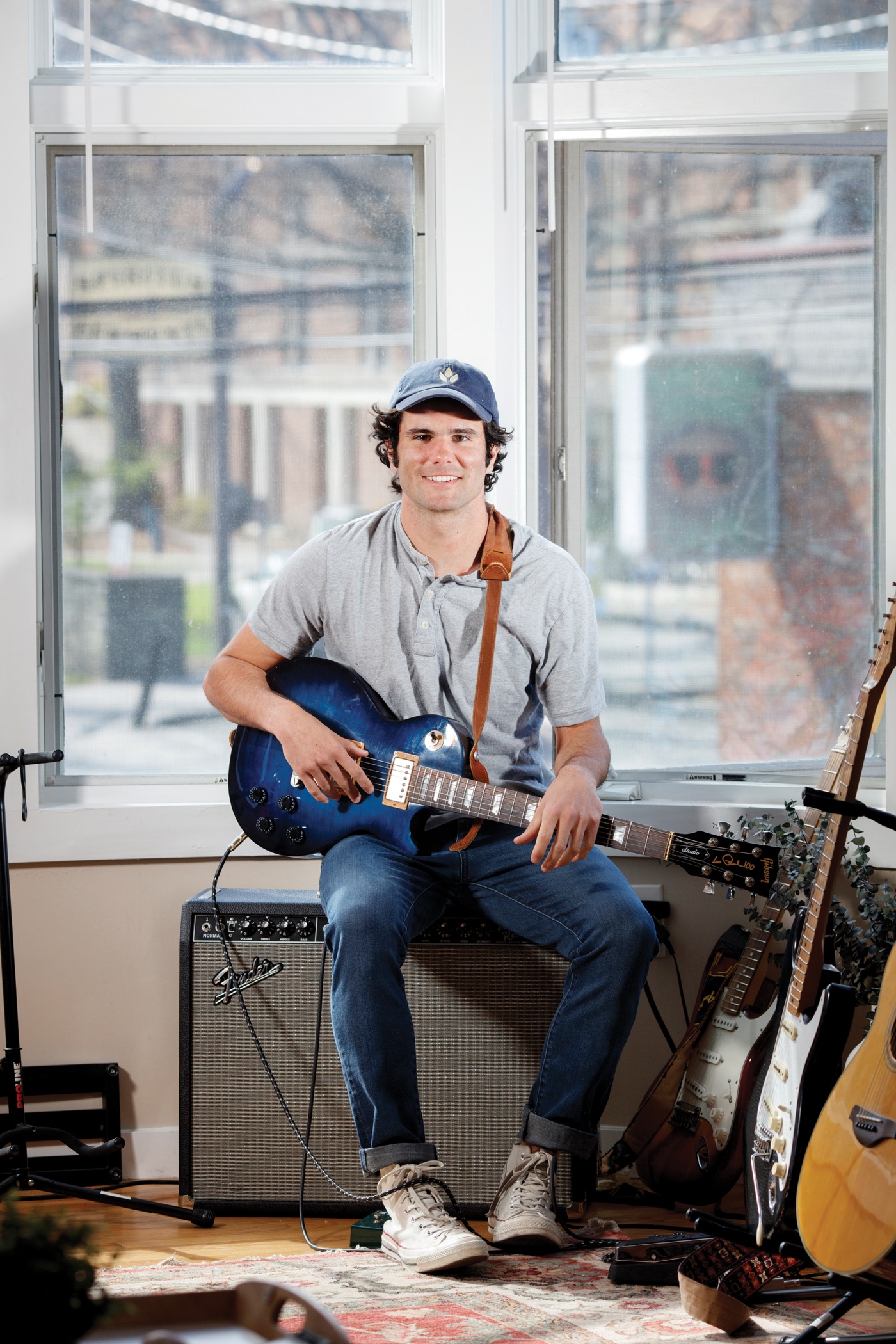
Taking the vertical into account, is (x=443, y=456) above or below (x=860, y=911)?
above

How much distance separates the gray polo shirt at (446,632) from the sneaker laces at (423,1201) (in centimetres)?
68

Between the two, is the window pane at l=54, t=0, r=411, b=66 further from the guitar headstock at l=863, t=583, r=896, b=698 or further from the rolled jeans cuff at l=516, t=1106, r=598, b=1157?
the rolled jeans cuff at l=516, t=1106, r=598, b=1157

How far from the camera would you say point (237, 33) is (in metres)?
2.66

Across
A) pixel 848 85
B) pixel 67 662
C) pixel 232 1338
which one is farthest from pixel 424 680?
pixel 848 85

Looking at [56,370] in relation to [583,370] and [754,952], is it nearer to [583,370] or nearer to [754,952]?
[583,370]

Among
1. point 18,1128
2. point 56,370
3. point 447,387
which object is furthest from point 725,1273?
point 56,370

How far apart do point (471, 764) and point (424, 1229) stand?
29.1 inches

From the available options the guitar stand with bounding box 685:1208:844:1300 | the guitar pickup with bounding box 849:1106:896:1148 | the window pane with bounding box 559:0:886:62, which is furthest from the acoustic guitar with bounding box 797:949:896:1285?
the window pane with bounding box 559:0:886:62

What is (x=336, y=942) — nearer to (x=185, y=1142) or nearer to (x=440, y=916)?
(x=440, y=916)

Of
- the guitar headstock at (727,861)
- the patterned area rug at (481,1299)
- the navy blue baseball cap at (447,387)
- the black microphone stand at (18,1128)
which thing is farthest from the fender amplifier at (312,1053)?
the navy blue baseball cap at (447,387)

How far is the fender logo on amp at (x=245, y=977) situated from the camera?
2.24 m

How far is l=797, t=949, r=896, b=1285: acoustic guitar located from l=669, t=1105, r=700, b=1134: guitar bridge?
485 mm

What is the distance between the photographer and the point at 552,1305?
5.88 ft

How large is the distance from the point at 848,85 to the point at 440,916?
6.12ft
